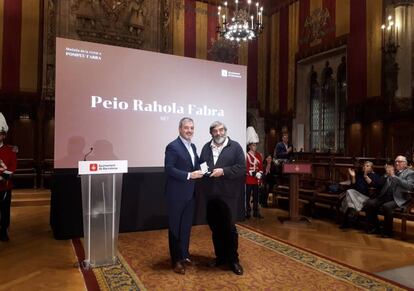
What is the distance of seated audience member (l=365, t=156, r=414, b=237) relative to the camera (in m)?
4.68

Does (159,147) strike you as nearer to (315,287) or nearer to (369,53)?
(315,287)

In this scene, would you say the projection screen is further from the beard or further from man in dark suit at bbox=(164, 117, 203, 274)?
the beard

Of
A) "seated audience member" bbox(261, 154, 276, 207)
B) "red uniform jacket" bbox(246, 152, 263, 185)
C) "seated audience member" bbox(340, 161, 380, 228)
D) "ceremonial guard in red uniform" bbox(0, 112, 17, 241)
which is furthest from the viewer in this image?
"seated audience member" bbox(261, 154, 276, 207)

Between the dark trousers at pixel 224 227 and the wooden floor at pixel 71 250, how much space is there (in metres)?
1.33

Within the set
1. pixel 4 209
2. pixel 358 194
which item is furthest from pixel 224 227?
pixel 4 209

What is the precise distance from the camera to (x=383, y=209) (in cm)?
479

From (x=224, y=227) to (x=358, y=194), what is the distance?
2.94 m

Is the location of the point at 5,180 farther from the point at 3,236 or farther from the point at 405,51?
the point at 405,51

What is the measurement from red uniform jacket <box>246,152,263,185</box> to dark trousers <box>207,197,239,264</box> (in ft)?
8.51

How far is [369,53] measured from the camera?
9031 millimetres

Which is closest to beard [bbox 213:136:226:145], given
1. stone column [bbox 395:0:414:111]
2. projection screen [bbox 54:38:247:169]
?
projection screen [bbox 54:38:247:169]

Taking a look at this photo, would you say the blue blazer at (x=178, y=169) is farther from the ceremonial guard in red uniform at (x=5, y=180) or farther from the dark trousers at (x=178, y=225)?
the ceremonial guard in red uniform at (x=5, y=180)

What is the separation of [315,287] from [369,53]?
803 cm

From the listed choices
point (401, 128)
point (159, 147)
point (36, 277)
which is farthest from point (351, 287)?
point (401, 128)
